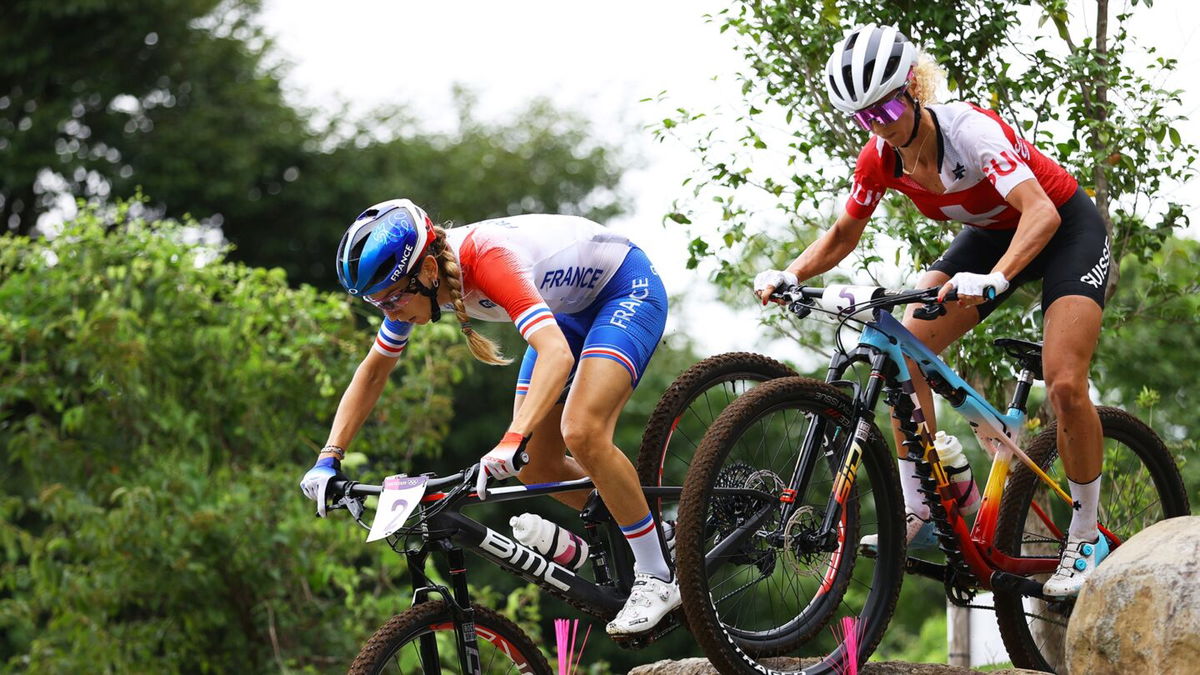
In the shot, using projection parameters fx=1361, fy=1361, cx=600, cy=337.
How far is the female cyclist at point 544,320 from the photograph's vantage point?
4.13 m

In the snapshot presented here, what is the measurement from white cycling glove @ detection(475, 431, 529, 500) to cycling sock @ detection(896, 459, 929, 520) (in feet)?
5.96

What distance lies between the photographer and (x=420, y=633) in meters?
4.19

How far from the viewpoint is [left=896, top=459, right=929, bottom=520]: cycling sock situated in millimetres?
5118

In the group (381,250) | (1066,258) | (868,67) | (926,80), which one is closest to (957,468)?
(1066,258)

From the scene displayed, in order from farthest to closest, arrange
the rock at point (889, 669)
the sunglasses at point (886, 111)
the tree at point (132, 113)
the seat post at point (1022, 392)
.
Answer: the tree at point (132, 113) < the seat post at point (1022, 392) < the rock at point (889, 669) < the sunglasses at point (886, 111)

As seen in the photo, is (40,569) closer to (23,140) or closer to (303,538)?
(303,538)

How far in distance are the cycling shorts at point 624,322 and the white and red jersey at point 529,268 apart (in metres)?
0.05

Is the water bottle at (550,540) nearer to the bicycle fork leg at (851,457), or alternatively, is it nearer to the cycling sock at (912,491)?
the bicycle fork leg at (851,457)

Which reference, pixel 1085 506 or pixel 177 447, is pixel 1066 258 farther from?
pixel 177 447

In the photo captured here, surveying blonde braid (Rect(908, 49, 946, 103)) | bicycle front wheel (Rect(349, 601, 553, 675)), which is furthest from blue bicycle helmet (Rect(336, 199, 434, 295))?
blonde braid (Rect(908, 49, 946, 103))

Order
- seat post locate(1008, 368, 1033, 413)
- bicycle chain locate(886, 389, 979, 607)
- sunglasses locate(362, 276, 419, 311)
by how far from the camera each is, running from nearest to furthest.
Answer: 1. sunglasses locate(362, 276, 419, 311)
2. bicycle chain locate(886, 389, 979, 607)
3. seat post locate(1008, 368, 1033, 413)

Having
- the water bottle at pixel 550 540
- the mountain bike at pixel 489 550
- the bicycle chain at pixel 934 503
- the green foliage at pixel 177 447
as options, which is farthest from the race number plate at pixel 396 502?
the green foliage at pixel 177 447

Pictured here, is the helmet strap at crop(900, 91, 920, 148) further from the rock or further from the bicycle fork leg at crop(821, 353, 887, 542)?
the rock

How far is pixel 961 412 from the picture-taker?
501cm
